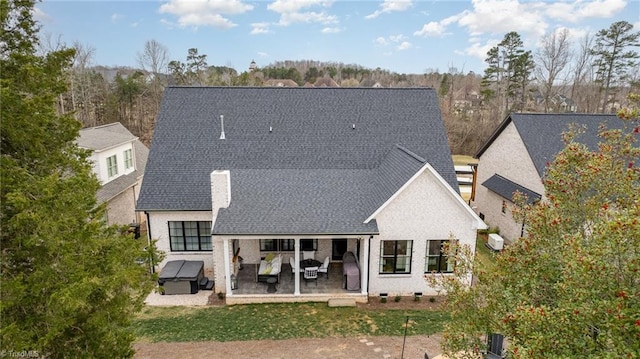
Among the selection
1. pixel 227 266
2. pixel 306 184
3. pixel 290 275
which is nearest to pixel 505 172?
pixel 306 184

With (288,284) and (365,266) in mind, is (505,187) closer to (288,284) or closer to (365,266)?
(365,266)

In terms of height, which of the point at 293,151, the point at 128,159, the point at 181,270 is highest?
the point at 293,151

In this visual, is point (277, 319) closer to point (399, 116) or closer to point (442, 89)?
point (399, 116)

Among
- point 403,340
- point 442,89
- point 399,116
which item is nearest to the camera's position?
point 403,340

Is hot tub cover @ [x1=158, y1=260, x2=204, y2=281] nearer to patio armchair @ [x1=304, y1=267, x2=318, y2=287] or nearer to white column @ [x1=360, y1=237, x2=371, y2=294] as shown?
patio armchair @ [x1=304, y1=267, x2=318, y2=287]

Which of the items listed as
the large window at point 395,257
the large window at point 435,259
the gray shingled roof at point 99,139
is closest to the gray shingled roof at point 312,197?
the large window at point 395,257

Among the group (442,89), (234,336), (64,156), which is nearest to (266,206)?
(234,336)

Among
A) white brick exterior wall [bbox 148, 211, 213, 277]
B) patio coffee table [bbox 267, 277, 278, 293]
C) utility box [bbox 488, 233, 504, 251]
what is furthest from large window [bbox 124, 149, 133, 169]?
utility box [bbox 488, 233, 504, 251]
